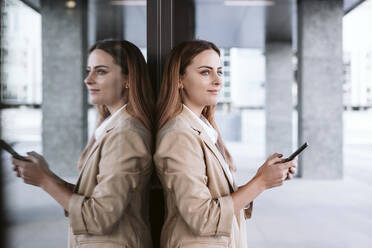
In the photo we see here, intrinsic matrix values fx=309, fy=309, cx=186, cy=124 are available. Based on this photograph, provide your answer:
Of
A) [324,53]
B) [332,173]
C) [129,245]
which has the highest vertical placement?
[324,53]

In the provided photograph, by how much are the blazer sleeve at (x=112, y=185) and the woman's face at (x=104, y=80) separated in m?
0.13

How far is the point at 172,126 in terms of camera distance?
45.9 inches

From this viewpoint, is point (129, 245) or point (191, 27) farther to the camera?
point (191, 27)

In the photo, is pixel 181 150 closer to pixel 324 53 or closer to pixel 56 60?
pixel 56 60

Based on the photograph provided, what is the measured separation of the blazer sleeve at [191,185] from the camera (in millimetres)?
1094

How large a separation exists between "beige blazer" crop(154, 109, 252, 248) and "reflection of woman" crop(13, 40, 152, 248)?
10 cm

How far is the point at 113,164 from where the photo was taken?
110 centimetres

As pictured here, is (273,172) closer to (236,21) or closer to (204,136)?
(204,136)

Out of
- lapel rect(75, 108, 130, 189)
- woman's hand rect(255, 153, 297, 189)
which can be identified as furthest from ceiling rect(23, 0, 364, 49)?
woman's hand rect(255, 153, 297, 189)

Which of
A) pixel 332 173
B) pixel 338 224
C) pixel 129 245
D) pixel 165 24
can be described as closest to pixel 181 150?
pixel 129 245

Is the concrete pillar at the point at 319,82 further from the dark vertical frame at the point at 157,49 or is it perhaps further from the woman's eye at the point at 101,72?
the woman's eye at the point at 101,72

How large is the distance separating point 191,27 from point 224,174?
32.2 inches

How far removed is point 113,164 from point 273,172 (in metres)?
0.62

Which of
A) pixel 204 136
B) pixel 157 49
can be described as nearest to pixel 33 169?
pixel 204 136
